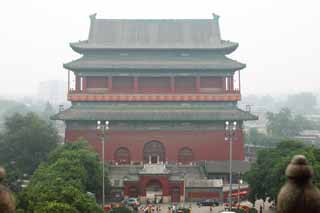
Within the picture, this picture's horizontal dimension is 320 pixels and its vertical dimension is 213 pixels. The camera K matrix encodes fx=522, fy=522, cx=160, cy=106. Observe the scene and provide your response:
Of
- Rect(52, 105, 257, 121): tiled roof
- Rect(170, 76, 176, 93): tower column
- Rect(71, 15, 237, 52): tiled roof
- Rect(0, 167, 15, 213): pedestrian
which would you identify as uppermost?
Rect(71, 15, 237, 52): tiled roof

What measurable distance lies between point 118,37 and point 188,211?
18.8 metres

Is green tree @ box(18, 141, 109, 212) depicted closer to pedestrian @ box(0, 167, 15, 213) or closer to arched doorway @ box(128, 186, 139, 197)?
arched doorway @ box(128, 186, 139, 197)

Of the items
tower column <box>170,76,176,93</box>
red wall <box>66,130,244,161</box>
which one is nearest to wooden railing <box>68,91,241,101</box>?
tower column <box>170,76,176,93</box>

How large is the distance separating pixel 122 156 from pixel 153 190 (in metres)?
6.01

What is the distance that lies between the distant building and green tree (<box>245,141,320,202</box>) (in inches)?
299

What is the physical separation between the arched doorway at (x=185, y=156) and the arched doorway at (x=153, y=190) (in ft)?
18.5

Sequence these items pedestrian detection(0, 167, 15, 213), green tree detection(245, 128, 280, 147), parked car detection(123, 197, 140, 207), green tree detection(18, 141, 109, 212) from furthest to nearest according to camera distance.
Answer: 1. green tree detection(245, 128, 280, 147)
2. parked car detection(123, 197, 140, 207)
3. green tree detection(18, 141, 109, 212)
4. pedestrian detection(0, 167, 15, 213)

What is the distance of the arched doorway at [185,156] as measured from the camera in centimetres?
4016

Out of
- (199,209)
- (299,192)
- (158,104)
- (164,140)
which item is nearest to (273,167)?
(199,209)

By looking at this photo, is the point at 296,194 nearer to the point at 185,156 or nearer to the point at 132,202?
the point at 132,202

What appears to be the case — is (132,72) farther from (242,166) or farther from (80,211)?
(80,211)

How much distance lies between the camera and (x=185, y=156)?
40219 millimetres

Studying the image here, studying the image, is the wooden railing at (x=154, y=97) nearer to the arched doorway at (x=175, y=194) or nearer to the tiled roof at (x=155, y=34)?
the tiled roof at (x=155, y=34)

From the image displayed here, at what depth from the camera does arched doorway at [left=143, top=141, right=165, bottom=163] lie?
131ft
